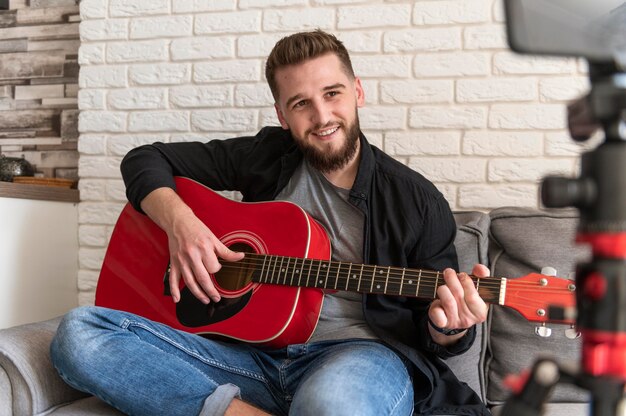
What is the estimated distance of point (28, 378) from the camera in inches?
52.9

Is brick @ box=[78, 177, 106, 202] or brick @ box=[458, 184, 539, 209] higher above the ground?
brick @ box=[458, 184, 539, 209]

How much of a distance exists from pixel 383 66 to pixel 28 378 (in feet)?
4.17

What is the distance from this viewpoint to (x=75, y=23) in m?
2.27

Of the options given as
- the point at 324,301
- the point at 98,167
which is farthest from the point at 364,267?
the point at 98,167

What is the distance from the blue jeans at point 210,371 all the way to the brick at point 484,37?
0.95 m

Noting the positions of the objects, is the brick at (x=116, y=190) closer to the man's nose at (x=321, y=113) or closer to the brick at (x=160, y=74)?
the brick at (x=160, y=74)

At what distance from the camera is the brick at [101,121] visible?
212 centimetres

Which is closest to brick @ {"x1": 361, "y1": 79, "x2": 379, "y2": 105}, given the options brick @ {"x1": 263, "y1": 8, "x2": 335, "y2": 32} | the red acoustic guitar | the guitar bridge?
brick @ {"x1": 263, "y1": 8, "x2": 335, "y2": 32}

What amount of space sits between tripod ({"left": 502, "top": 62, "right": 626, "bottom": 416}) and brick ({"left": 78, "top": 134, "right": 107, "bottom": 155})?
73.6 inches

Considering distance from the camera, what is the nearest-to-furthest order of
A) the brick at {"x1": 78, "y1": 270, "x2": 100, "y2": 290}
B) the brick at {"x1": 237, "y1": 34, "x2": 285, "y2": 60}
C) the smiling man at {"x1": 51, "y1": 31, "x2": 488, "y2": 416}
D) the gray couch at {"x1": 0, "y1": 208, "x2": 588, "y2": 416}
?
the smiling man at {"x1": 51, "y1": 31, "x2": 488, "y2": 416} < the gray couch at {"x1": 0, "y1": 208, "x2": 588, "y2": 416} < the brick at {"x1": 237, "y1": 34, "x2": 285, "y2": 60} < the brick at {"x1": 78, "y1": 270, "x2": 100, "y2": 290}

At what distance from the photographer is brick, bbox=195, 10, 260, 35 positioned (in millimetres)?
1980

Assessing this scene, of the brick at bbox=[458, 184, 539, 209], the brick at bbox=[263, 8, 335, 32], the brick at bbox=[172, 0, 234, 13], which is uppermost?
the brick at bbox=[172, 0, 234, 13]

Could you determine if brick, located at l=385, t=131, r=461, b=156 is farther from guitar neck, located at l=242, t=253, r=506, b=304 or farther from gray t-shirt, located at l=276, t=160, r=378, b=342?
guitar neck, located at l=242, t=253, r=506, b=304

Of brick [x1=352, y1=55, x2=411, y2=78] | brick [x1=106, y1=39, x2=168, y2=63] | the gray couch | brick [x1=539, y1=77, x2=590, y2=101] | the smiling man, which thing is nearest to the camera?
the smiling man
